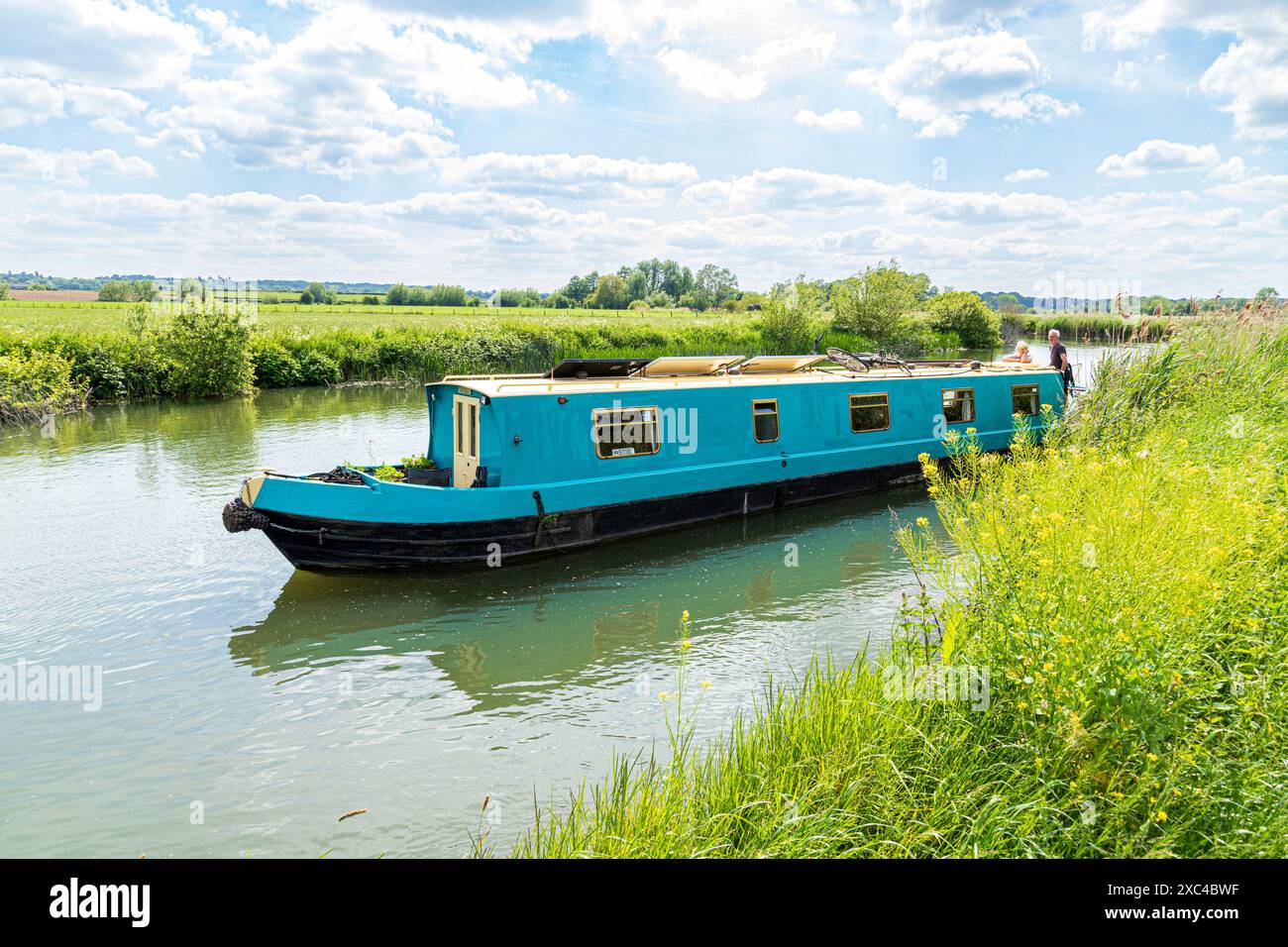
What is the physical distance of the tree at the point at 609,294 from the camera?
8426cm

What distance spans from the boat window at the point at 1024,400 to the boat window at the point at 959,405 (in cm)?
108

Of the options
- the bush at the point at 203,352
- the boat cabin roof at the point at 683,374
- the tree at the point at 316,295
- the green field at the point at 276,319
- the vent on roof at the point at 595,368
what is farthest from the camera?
the tree at the point at 316,295

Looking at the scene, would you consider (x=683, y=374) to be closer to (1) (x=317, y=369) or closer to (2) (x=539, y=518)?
(2) (x=539, y=518)

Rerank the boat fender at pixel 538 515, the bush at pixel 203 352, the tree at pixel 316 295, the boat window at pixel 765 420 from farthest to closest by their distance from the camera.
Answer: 1. the tree at pixel 316 295
2. the bush at pixel 203 352
3. the boat window at pixel 765 420
4. the boat fender at pixel 538 515

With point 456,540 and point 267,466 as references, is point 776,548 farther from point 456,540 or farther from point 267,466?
point 267,466

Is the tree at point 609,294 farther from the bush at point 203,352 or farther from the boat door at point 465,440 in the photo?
the boat door at point 465,440

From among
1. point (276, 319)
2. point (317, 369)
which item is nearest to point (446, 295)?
point (276, 319)

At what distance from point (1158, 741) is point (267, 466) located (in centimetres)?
1349

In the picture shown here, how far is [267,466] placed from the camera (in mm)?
13898

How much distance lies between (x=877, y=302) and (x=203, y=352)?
28810 mm

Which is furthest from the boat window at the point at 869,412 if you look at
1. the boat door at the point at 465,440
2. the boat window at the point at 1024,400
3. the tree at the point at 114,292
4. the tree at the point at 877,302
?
the tree at the point at 114,292

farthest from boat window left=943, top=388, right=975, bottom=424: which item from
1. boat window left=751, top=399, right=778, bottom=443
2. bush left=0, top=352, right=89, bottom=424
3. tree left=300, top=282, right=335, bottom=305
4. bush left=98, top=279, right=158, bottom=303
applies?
tree left=300, top=282, right=335, bottom=305

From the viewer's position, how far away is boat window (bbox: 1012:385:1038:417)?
48.7 ft

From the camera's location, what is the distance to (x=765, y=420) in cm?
1180
